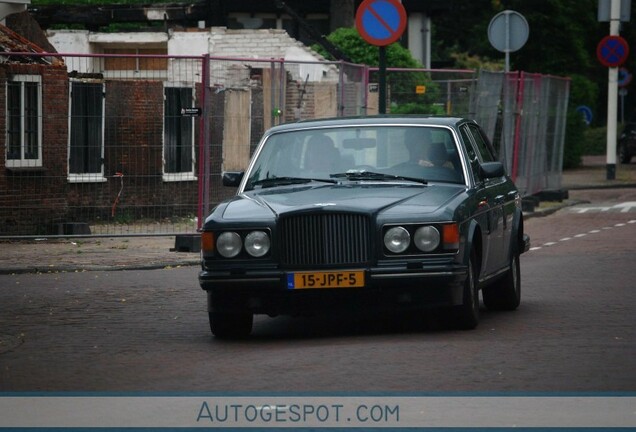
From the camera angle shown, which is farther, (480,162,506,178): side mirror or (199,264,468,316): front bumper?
(480,162,506,178): side mirror

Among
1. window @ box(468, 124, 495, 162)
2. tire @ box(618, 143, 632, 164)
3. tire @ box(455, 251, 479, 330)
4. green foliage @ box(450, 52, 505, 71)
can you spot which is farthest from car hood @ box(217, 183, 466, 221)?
green foliage @ box(450, 52, 505, 71)

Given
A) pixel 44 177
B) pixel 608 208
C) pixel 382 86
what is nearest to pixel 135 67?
pixel 44 177

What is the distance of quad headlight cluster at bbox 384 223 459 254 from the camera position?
11438 millimetres

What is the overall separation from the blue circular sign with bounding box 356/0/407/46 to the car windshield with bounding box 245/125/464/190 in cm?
721

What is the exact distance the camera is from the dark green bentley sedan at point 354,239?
11.4 metres

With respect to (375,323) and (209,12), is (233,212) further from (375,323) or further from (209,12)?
(209,12)

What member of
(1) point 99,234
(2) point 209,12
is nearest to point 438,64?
(2) point 209,12

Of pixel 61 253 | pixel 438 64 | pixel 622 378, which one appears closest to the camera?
pixel 622 378

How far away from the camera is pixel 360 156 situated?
12820 millimetres

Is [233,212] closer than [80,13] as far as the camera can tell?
Yes

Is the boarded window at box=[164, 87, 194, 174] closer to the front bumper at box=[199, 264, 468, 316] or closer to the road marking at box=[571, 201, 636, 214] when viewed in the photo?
the front bumper at box=[199, 264, 468, 316]

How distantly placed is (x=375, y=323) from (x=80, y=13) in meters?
32.4

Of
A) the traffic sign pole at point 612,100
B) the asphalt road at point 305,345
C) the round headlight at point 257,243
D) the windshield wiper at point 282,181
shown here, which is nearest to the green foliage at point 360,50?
the traffic sign pole at point 612,100

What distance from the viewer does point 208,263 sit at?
1180cm
